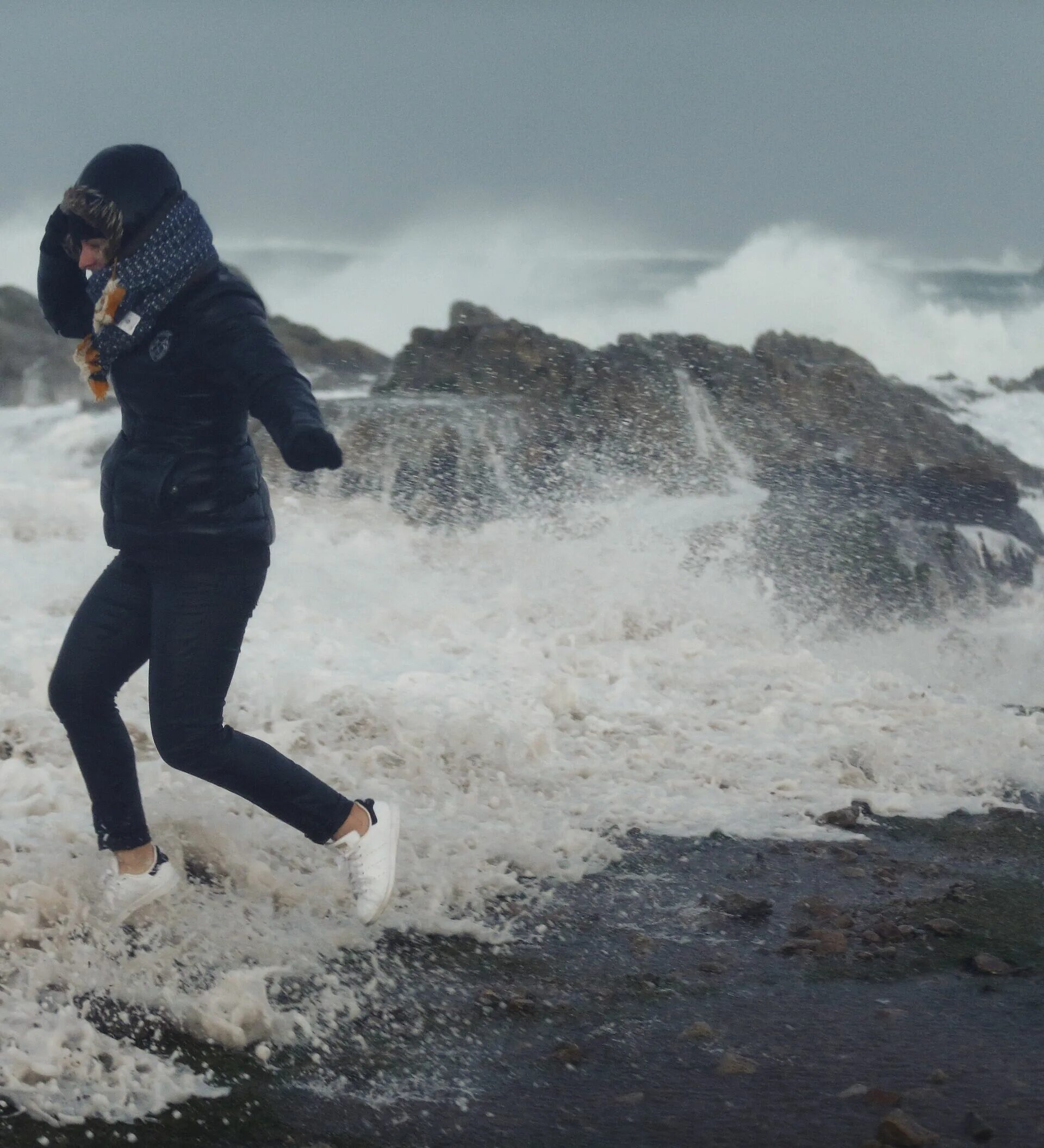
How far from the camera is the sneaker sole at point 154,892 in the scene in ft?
10.4

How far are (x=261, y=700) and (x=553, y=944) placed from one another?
2.42m

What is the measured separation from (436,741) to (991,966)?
2513 mm

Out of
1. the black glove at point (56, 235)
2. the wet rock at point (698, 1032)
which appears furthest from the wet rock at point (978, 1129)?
the black glove at point (56, 235)

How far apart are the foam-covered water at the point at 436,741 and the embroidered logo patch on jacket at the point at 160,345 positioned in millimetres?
1324

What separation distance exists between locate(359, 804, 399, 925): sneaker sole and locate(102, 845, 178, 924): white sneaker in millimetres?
500

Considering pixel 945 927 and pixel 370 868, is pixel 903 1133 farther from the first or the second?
pixel 370 868

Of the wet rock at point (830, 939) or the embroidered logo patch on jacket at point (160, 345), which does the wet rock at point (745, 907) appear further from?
the embroidered logo patch on jacket at point (160, 345)

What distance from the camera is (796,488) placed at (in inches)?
524

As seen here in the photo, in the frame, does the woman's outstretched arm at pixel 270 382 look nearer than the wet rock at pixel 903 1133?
No

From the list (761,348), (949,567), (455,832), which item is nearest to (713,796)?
(455,832)

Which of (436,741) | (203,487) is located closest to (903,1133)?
(203,487)

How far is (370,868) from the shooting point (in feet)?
10.7

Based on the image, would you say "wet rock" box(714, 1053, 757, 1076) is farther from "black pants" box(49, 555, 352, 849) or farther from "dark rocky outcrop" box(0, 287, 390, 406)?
"dark rocky outcrop" box(0, 287, 390, 406)

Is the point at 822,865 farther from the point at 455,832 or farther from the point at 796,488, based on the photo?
the point at 796,488
